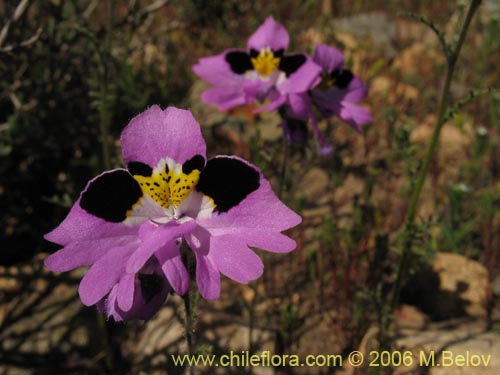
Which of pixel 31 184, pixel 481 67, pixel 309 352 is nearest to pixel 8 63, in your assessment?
pixel 31 184

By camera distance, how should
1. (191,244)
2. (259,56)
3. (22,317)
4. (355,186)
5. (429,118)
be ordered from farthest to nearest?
(429,118)
(355,186)
(22,317)
(259,56)
(191,244)

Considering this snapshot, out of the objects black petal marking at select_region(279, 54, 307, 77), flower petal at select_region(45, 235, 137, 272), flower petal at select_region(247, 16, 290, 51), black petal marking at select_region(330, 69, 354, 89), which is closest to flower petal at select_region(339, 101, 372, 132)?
black petal marking at select_region(330, 69, 354, 89)

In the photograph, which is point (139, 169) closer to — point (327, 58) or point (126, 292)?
point (126, 292)

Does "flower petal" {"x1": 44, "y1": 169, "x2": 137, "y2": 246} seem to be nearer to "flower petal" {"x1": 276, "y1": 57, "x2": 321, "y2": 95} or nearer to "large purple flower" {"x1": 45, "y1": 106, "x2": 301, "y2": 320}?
"large purple flower" {"x1": 45, "y1": 106, "x2": 301, "y2": 320}

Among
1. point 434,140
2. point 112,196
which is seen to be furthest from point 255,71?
point 112,196

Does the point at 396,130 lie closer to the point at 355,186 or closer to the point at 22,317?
the point at 355,186

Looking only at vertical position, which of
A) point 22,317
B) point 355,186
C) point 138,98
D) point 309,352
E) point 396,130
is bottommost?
point 22,317

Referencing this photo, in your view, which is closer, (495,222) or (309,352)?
(309,352)
